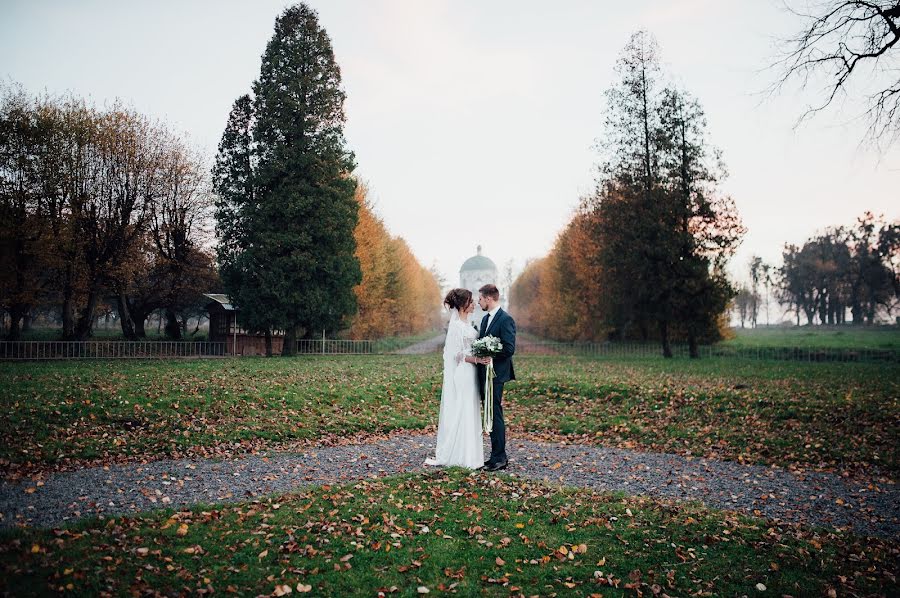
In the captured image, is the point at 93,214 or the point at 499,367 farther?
the point at 93,214

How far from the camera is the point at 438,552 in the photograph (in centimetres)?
538

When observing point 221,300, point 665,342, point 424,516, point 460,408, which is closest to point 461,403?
point 460,408

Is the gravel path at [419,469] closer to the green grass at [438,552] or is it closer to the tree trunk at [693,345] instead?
the green grass at [438,552]

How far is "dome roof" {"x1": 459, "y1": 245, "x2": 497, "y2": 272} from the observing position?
143 m

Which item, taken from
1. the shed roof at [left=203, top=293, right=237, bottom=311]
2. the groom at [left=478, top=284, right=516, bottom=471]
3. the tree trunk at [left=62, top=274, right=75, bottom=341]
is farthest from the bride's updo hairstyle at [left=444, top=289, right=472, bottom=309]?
the shed roof at [left=203, top=293, right=237, bottom=311]

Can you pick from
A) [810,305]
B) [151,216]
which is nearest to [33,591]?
[151,216]

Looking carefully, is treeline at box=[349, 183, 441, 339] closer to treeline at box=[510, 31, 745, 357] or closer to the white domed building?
treeline at box=[510, 31, 745, 357]

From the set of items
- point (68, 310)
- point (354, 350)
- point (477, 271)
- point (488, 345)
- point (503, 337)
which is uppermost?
point (477, 271)

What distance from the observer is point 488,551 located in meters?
5.45

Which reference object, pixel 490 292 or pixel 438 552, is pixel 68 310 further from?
pixel 438 552

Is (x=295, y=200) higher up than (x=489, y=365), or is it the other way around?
(x=295, y=200)

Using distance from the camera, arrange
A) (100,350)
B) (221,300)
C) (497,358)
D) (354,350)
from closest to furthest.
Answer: (497,358), (100,350), (354,350), (221,300)

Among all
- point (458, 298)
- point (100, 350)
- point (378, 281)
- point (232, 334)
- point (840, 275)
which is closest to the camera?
point (458, 298)

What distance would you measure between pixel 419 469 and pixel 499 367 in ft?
6.72
